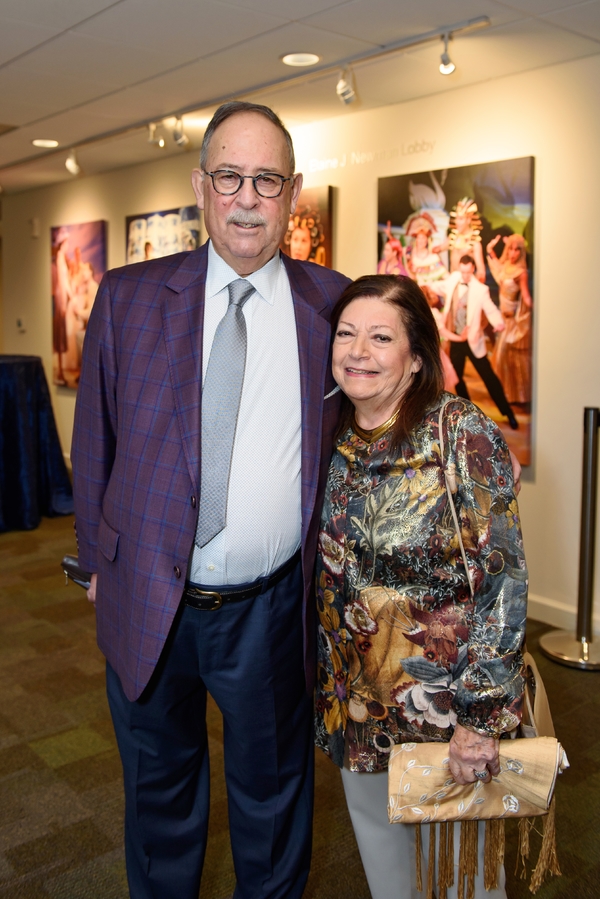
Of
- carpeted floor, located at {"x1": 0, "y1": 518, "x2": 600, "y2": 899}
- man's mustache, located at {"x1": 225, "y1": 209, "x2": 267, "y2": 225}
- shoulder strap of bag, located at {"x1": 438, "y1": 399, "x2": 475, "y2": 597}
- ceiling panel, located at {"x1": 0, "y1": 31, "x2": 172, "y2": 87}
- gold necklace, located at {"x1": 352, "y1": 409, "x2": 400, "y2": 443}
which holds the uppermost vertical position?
ceiling panel, located at {"x1": 0, "y1": 31, "x2": 172, "y2": 87}

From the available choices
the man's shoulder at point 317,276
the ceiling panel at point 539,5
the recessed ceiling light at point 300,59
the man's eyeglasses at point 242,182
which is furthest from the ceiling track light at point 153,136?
the man's eyeglasses at point 242,182

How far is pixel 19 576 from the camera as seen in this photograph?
5242 millimetres

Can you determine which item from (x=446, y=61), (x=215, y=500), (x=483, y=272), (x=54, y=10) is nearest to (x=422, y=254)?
(x=483, y=272)

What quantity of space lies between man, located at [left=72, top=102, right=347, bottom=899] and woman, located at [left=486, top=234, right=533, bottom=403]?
104 inches

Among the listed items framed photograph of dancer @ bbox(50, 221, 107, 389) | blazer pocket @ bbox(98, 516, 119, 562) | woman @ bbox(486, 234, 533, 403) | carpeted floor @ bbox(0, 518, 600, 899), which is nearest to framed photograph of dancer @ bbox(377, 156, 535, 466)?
woman @ bbox(486, 234, 533, 403)

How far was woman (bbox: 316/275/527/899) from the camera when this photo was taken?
1.61 meters

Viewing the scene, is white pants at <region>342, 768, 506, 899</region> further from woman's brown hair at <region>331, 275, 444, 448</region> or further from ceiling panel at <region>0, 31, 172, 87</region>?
ceiling panel at <region>0, 31, 172, 87</region>

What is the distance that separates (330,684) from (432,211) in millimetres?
3477

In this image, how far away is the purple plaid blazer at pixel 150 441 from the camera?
1737mm

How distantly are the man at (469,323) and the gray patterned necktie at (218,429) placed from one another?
9.72 feet

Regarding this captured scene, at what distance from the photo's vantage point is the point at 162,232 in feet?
22.8

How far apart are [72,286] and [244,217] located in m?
7.01

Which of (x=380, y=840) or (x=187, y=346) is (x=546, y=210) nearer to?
(x=187, y=346)

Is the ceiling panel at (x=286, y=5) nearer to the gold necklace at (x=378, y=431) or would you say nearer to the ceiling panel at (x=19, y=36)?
the ceiling panel at (x=19, y=36)
